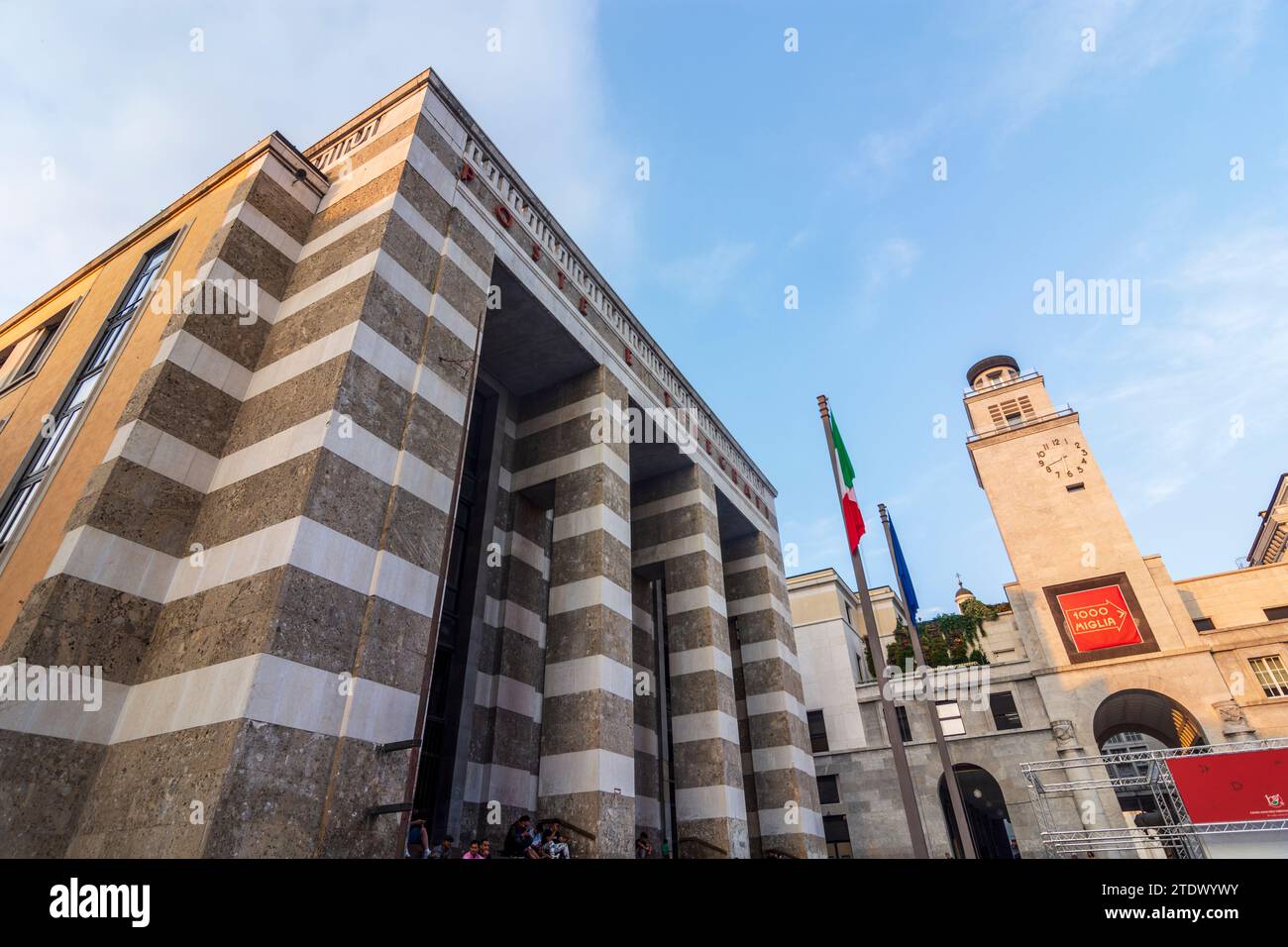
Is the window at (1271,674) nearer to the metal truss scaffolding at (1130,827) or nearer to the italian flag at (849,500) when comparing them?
the metal truss scaffolding at (1130,827)

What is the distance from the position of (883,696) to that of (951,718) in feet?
89.3

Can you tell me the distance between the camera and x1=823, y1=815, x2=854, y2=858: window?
33250 mm

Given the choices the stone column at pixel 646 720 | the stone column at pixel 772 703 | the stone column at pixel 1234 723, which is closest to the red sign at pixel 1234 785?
the stone column at pixel 772 703

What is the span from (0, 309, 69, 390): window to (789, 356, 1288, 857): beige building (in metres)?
36.9

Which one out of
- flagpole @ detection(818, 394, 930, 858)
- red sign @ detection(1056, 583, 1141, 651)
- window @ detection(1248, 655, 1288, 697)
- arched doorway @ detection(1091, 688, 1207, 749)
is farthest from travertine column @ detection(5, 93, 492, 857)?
window @ detection(1248, 655, 1288, 697)

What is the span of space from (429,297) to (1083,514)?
125 feet

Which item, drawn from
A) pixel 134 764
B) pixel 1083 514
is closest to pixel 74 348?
pixel 134 764

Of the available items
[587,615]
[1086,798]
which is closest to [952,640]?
[1086,798]

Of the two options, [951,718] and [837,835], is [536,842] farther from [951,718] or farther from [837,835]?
[951,718]

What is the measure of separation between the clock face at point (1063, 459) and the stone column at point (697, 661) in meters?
27.2

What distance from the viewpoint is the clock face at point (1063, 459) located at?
3941cm

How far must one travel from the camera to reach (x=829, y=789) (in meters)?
34.9
